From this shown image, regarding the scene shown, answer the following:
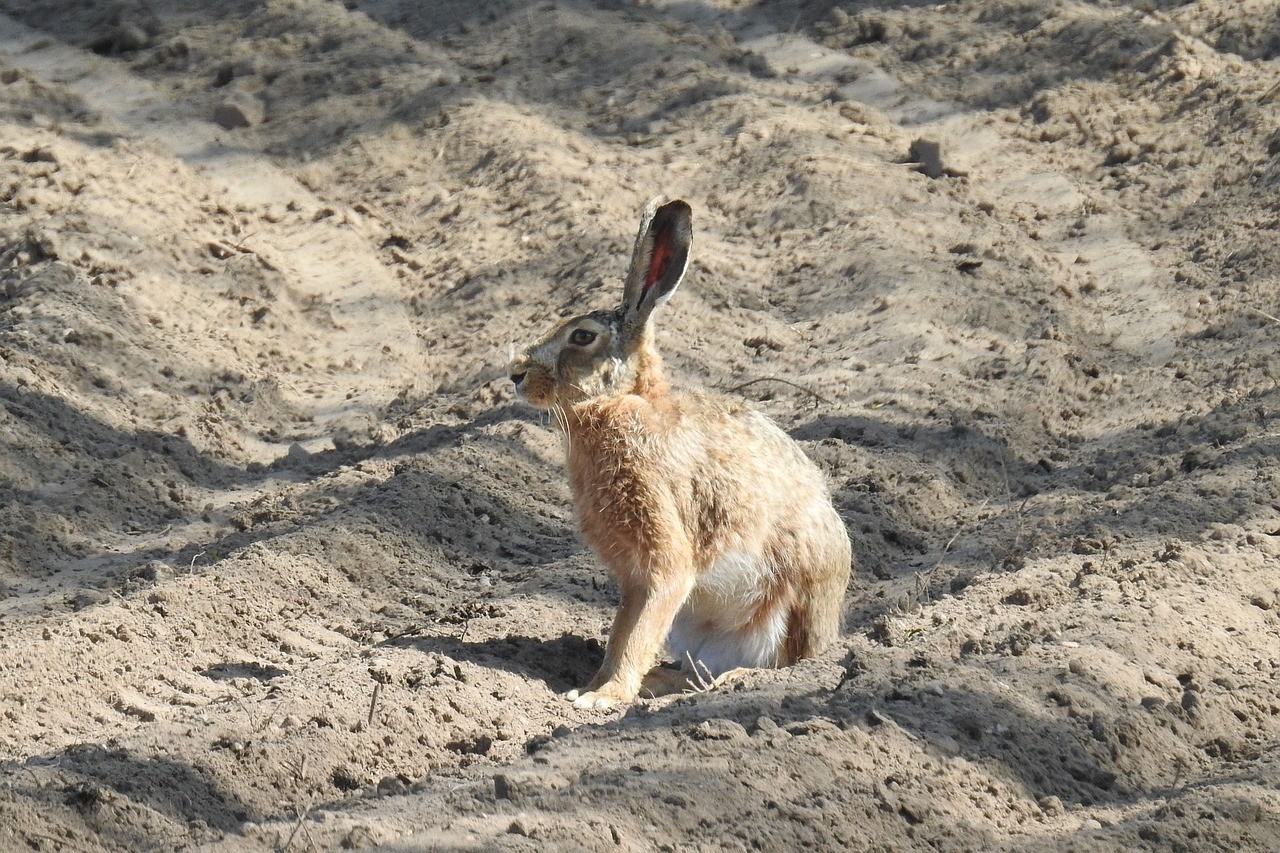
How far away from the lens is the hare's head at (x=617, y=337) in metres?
5.78

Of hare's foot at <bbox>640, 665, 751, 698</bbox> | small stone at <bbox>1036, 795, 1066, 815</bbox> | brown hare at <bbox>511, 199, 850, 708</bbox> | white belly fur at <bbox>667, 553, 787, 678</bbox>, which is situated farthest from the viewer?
hare's foot at <bbox>640, 665, 751, 698</bbox>

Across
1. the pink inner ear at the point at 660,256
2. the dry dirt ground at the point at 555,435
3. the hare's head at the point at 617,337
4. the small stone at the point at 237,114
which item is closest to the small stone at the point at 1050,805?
the dry dirt ground at the point at 555,435

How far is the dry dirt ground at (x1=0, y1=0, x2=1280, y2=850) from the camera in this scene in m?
4.47

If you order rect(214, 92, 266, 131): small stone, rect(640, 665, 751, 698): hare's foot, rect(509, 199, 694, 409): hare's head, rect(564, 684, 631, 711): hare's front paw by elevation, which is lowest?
rect(214, 92, 266, 131): small stone

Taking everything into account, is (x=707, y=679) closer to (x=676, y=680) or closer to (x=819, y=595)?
(x=676, y=680)

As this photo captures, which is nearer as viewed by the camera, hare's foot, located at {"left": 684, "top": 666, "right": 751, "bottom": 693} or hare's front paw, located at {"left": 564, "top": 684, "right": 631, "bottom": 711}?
hare's front paw, located at {"left": 564, "top": 684, "right": 631, "bottom": 711}

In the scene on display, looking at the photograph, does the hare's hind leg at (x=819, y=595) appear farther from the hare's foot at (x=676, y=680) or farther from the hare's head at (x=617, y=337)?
the hare's head at (x=617, y=337)

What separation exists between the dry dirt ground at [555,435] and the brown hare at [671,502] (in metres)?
0.35

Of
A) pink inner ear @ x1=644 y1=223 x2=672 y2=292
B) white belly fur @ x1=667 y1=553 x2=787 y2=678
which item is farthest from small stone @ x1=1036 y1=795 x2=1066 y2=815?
pink inner ear @ x1=644 y1=223 x2=672 y2=292

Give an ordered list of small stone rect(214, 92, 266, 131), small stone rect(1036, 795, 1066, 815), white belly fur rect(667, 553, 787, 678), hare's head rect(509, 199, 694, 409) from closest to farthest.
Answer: small stone rect(1036, 795, 1066, 815) → hare's head rect(509, 199, 694, 409) → white belly fur rect(667, 553, 787, 678) → small stone rect(214, 92, 266, 131)

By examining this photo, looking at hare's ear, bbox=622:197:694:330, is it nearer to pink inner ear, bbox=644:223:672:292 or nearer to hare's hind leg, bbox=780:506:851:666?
pink inner ear, bbox=644:223:672:292

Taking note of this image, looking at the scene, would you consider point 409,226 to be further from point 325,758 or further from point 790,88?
point 325,758

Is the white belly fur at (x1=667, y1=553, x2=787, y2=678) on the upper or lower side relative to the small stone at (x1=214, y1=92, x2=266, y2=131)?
upper

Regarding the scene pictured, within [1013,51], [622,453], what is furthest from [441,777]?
[1013,51]
